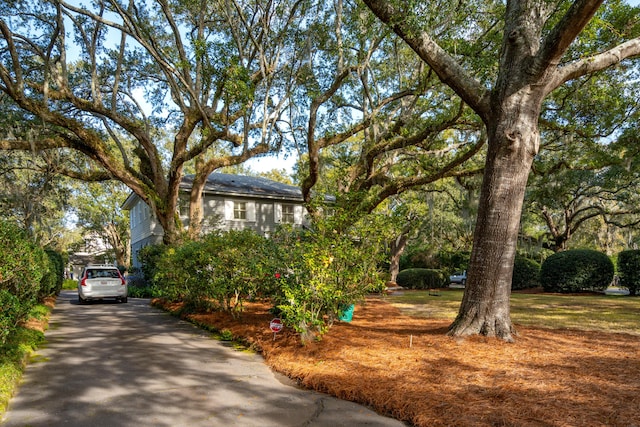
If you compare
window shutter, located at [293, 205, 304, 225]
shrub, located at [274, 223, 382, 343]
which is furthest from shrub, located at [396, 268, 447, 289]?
shrub, located at [274, 223, 382, 343]

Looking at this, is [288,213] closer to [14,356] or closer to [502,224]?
[502,224]

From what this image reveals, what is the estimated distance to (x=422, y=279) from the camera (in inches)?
928

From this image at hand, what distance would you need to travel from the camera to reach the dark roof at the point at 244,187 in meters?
23.6

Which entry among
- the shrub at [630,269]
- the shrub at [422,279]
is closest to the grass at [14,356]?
the shrub at [422,279]

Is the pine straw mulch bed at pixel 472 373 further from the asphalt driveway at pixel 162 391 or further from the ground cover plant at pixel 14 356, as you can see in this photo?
the ground cover plant at pixel 14 356

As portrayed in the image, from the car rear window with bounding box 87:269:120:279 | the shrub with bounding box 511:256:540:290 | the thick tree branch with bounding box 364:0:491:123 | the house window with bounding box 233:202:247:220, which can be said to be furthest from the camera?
the house window with bounding box 233:202:247:220

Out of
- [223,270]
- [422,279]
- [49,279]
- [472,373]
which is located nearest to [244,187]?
[422,279]

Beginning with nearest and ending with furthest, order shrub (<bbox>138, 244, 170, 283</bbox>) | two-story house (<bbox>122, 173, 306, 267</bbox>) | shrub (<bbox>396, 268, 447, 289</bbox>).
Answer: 1. shrub (<bbox>138, 244, 170, 283</bbox>)
2. two-story house (<bbox>122, 173, 306, 267</bbox>)
3. shrub (<bbox>396, 268, 447, 289</bbox>)

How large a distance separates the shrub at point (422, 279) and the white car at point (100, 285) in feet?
49.8

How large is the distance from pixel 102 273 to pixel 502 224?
14.8 meters

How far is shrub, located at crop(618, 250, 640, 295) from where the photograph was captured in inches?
645

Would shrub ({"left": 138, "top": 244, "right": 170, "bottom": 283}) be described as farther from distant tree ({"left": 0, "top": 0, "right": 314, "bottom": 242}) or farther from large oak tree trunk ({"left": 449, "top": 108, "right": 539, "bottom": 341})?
large oak tree trunk ({"left": 449, "top": 108, "right": 539, "bottom": 341})

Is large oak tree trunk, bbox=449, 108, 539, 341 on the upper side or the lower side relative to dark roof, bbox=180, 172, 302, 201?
lower

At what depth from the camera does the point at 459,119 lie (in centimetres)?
1373
